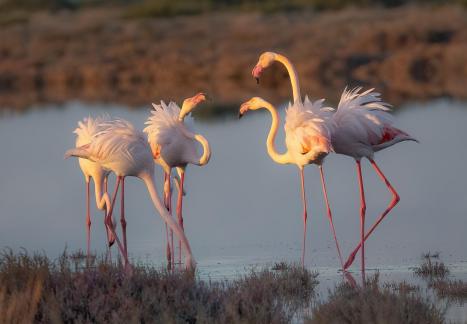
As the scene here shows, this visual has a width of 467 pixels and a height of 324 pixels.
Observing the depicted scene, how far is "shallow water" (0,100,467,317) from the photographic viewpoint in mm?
10117

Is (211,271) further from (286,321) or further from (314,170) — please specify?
(314,170)

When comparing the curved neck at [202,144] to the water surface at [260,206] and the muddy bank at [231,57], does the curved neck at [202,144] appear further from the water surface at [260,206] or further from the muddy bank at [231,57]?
the muddy bank at [231,57]

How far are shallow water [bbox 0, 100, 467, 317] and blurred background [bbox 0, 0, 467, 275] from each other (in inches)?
1.4

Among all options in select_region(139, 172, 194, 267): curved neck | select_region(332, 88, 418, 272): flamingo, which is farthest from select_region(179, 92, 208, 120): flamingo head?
select_region(332, 88, 418, 272): flamingo

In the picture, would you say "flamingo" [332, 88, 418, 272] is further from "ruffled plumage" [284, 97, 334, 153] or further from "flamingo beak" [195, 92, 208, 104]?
"flamingo beak" [195, 92, 208, 104]

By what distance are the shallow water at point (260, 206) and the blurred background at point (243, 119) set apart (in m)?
0.04

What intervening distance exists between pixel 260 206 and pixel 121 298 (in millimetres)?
6420

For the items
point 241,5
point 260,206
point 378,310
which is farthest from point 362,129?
point 241,5

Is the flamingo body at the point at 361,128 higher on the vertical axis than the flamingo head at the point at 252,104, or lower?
lower

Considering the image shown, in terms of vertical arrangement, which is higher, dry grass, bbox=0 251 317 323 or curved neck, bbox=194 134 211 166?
curved neck, bbox=194 134 211 166

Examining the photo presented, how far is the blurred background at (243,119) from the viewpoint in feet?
36.6

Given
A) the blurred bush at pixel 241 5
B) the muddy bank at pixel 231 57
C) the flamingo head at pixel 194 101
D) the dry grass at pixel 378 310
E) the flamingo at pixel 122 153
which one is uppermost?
the blurred bush at pixel 241 5

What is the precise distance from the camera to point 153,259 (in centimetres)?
1002

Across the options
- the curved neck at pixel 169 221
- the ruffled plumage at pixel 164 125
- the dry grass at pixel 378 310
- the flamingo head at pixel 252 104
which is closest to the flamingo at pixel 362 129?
the flamingo head at pixel 252 104
